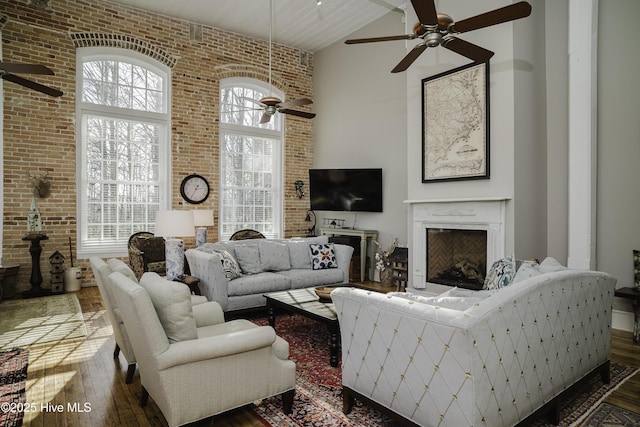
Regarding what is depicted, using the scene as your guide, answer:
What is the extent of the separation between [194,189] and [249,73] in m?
2.55

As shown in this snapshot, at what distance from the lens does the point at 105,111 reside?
6.45 m

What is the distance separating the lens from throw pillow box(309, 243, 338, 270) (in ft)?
17.6

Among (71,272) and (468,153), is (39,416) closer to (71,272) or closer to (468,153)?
(71,272)

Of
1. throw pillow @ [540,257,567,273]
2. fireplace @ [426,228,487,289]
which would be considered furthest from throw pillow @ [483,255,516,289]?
fireplace @ [426,228,487,289]

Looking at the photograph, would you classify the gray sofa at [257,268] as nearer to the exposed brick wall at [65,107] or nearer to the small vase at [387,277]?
the small vase at [387,277]

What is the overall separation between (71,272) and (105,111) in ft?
8.49

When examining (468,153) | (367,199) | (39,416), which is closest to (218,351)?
(39,416)

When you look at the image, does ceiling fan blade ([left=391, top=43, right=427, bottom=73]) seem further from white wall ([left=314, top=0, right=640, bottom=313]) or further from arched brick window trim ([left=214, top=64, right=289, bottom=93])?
arched brick window trim ([left=214, top=64, right=289, bottom=93])

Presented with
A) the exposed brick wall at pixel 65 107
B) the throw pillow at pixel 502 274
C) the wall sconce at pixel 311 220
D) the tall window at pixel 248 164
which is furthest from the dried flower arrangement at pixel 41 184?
the throw pillow at pixel 502 274

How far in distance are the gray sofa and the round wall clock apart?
2.33m

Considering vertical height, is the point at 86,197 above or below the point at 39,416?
above

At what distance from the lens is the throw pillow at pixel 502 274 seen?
298cm

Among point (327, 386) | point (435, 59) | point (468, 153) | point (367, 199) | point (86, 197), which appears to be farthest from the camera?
point (367, 199)

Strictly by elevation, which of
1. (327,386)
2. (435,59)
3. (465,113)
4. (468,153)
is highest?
(435,59)
